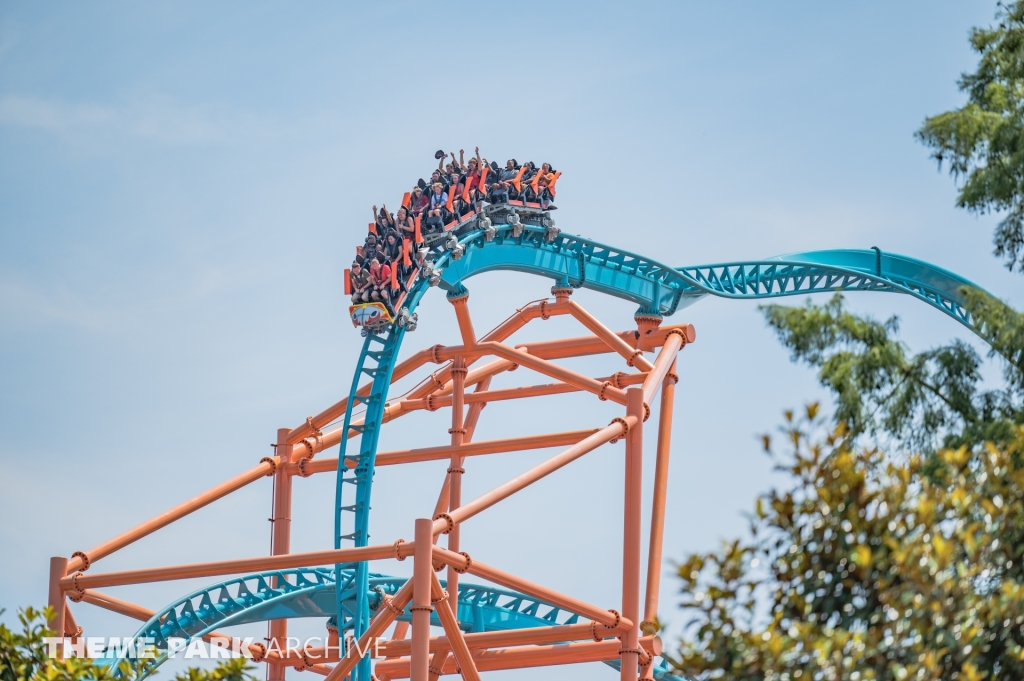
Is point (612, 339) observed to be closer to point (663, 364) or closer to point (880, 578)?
point (663, 364)

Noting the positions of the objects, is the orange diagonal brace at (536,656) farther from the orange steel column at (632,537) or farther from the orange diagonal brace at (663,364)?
the orange diagonal brace at (663,364)

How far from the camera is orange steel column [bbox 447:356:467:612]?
15.2m

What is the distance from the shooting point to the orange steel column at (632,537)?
13.3 m

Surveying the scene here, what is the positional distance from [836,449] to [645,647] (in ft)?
29.2

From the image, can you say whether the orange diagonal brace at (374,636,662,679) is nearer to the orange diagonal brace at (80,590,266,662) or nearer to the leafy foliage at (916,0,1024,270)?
the orange diagonal brace at (80,590,266,662)

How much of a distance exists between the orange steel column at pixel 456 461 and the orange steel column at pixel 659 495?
1879mm

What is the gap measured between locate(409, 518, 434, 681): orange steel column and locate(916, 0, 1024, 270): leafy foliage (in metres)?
4.92

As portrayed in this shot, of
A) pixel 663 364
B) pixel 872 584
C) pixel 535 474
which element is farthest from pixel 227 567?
pixel 872 584

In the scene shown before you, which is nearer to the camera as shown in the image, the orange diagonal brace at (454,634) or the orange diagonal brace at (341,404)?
the orange diagonal brace at (454,634)

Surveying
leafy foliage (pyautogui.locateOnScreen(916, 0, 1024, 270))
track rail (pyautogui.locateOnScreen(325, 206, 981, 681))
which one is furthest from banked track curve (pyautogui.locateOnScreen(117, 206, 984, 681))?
leafy foliage (pyautogui.locateOnScreen(916, 0, 1024, 270))

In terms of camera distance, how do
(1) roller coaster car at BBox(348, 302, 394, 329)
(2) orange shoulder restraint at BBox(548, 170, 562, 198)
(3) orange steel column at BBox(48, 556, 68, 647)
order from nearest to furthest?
1. (3) orange steel column at BBox(48, 556, 68, 647)
2. (1) roller coaster car at BBox(348, 302, 394, 329)
3. (2) orange shoulder restraint at BBox(548, 170, 562, 198)

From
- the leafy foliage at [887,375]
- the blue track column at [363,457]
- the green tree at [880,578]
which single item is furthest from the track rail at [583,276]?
the green tree at [880,578]

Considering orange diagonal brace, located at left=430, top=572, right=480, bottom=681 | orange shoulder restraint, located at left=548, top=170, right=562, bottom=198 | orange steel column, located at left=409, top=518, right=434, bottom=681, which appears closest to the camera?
orange steel column, located at left=409, top=518, right=434, bottom=681

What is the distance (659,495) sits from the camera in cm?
1574
